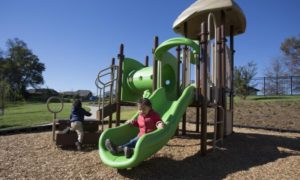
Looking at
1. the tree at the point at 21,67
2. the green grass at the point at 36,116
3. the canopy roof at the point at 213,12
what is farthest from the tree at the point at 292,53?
the tree at the point at 21,67

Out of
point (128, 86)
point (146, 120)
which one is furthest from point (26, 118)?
point (146, 120)

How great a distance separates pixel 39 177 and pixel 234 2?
23.8ft

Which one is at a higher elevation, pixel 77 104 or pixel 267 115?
pixel 77 104

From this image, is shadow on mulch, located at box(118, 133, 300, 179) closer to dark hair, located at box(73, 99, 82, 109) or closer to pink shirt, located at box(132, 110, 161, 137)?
pink shirt, located at box(132, 110, 161, 137)

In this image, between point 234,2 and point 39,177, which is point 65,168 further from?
point 234,2

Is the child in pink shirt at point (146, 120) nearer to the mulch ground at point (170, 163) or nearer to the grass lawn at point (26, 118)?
the mulch ground at point (170, 163)

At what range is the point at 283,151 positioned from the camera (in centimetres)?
666

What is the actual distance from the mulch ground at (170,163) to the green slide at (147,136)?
1.12 feet

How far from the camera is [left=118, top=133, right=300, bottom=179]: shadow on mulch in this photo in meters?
4.79

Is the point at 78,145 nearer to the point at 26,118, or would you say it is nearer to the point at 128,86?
the point at 128,86

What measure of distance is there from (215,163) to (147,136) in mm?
1803

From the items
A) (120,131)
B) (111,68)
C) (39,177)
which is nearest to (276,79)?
(111,68)

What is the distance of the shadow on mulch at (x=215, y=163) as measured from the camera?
479 centimetres

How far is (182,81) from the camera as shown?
7750 mm
